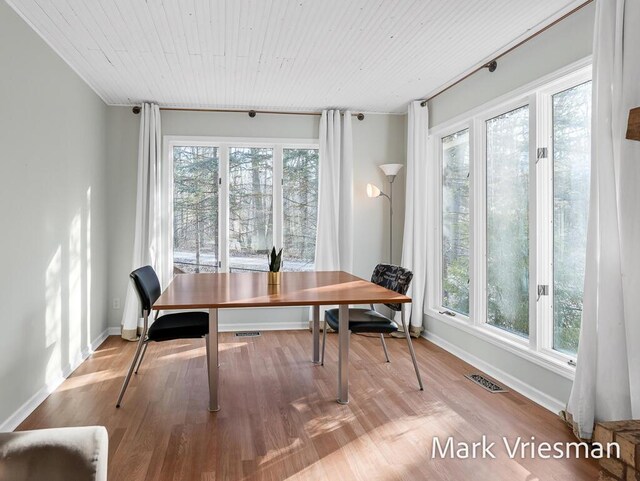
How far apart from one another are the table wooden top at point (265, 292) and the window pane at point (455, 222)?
1.23m

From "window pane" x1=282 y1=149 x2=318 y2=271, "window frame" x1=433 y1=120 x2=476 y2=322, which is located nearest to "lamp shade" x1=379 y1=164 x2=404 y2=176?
"window frame" x1=433 y1=120 x2=476 y2=322

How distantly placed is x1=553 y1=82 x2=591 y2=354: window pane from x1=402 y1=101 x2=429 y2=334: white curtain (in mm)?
1642

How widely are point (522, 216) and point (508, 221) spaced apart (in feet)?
0.58

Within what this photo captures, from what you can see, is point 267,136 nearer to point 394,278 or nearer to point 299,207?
point 299,207

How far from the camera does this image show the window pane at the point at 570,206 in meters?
2.67

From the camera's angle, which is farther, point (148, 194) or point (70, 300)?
point (148, 194)

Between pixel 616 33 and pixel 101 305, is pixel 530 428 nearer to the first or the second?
pixel 616 33

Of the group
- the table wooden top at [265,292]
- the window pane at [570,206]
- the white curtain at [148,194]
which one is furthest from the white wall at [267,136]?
the window pane at [570,206]

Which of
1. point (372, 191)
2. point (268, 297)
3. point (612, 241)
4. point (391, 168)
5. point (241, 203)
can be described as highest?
point (391, 168)

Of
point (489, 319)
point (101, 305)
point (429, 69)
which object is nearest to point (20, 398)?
point (101, 305)

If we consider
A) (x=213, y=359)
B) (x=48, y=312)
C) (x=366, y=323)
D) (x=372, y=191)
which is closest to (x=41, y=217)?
(x=48, y=312)

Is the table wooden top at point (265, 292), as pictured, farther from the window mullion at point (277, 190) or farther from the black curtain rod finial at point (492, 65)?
the black curtain rod finial at point (492, 65)

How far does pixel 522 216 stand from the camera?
10.5ft

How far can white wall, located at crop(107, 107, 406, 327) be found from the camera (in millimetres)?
4574
